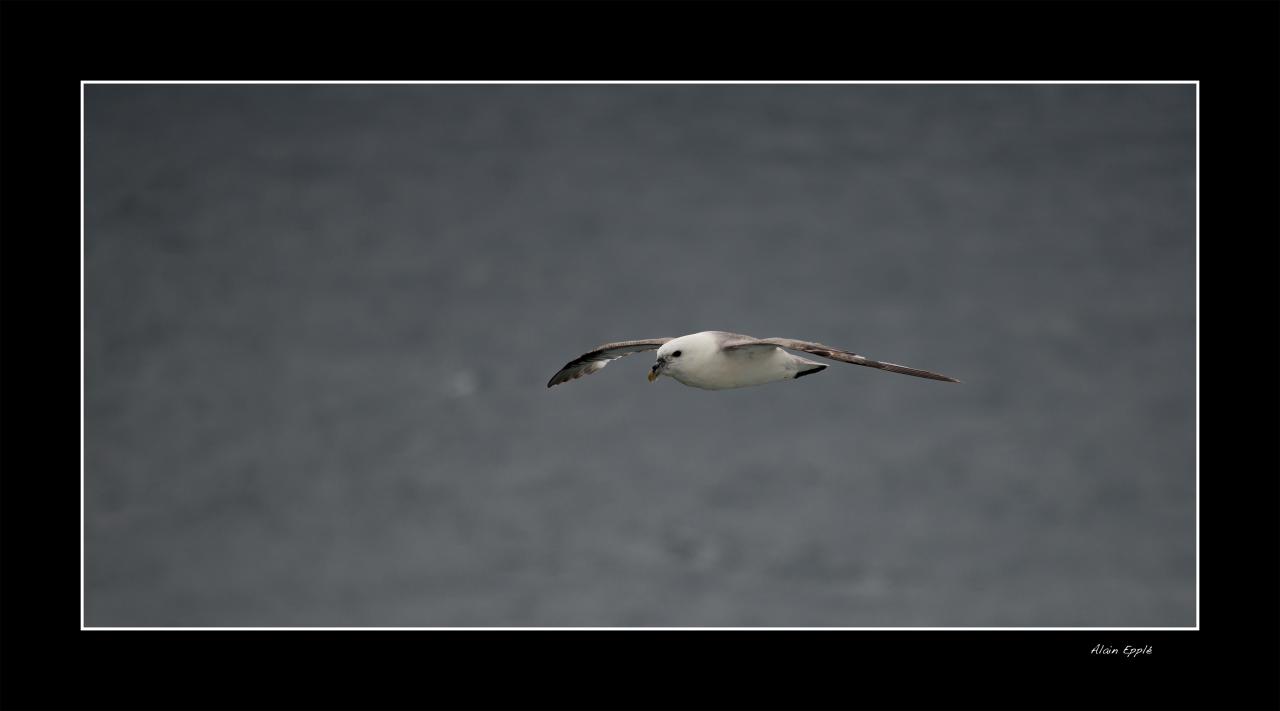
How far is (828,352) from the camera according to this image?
19.0 meters

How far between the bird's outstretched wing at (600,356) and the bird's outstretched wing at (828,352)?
7.02 feet

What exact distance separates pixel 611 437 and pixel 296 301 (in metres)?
23.9

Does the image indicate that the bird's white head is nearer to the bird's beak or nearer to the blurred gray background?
the bird's beak

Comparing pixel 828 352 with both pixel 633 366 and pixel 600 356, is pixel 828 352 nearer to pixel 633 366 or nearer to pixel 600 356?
pixel 600 356

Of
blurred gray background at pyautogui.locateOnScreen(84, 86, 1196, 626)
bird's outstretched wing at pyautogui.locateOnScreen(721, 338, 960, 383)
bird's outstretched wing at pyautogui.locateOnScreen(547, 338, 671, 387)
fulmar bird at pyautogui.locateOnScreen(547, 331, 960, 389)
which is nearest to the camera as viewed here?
bird's outstretched wing at pyautogui.locateOnScreen(721, 338, 960, 383)

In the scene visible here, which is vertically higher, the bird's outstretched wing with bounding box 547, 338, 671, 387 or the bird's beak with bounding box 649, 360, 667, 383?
the bird's outstretched wing with bounding box 547, 338, 671, 387

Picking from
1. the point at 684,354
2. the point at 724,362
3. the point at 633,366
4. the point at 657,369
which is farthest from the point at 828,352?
the point at 633,366

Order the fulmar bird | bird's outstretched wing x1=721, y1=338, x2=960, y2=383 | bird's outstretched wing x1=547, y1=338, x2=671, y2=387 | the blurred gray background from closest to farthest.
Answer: bird's outstretched wing x1=721, y1=338, x2=960, y2=383 < the fulmar bird < bird's outstretched wing x1=547, y1=338, x2=671, y2=387 < the blurred gray background

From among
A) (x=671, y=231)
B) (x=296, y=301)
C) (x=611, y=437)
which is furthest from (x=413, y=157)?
(x=611, y=437)

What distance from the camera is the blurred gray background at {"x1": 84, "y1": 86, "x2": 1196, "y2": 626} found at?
8106 cm

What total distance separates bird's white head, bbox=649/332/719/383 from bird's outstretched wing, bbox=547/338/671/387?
58.8 inches

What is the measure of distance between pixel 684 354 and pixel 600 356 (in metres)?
3.03

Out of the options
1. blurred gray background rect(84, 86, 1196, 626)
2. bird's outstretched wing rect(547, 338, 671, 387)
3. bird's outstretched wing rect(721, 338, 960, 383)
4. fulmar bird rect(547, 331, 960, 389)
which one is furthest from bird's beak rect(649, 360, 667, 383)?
blurred gray background rect(84, 86, 1196, 626)

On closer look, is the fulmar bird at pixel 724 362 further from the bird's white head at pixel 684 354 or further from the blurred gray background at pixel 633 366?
the blurred gray background at pixel 633 366
